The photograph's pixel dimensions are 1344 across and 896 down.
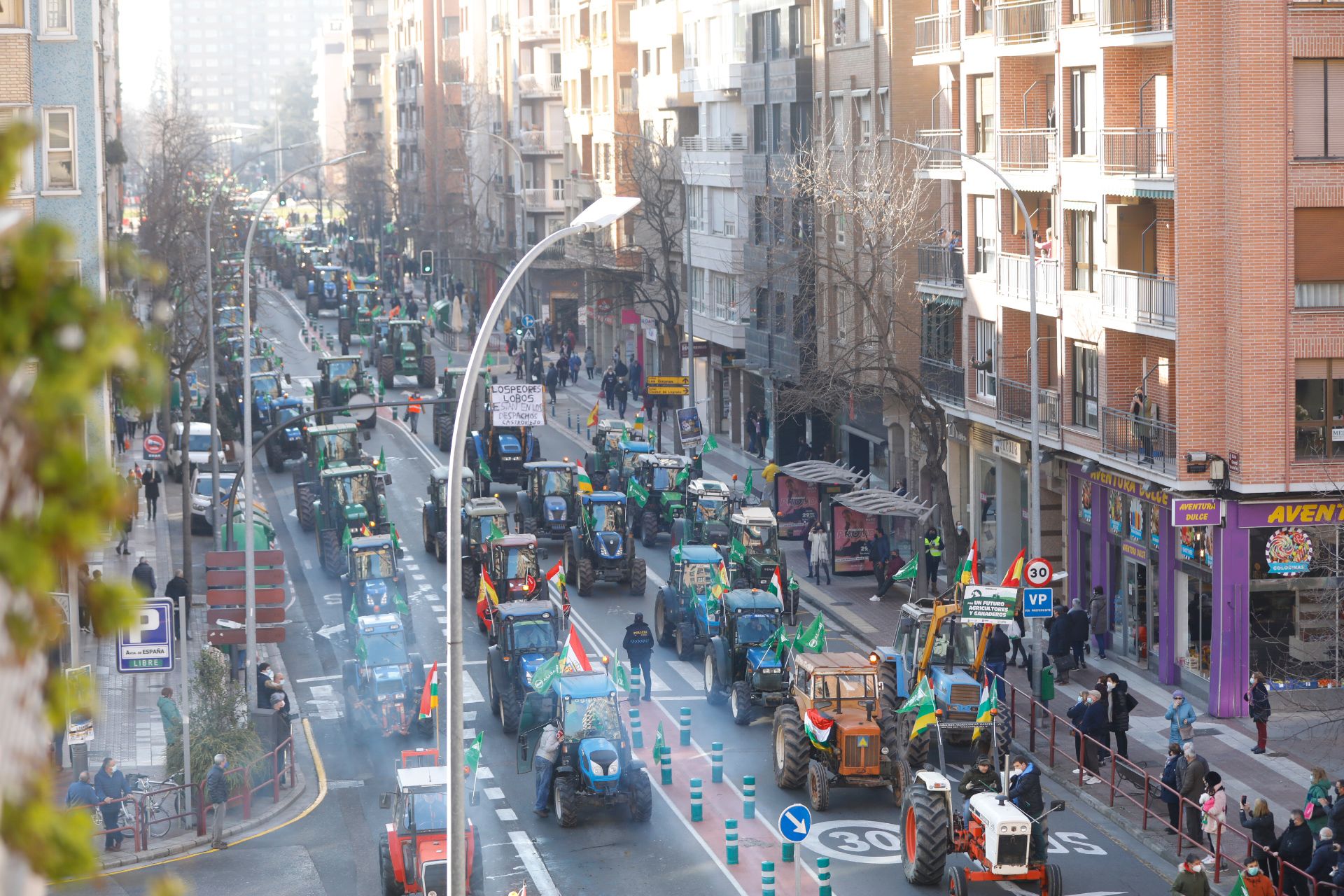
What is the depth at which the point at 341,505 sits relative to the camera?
47625 millimetres

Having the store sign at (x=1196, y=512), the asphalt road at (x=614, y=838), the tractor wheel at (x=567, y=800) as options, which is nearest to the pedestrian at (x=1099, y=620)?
the store sign at (x=1196, y=512)

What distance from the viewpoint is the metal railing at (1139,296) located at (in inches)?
1372

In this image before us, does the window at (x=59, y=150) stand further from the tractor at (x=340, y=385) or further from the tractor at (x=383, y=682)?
the tractor at (x=340, y=385)

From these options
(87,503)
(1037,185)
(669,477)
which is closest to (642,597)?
(669,477)

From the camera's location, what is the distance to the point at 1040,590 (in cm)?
3194

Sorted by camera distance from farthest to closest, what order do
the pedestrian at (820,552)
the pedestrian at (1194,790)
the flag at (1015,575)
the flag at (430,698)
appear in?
the pedestrian at (820,552)
the flag at (1015,575)
the flag at (430,698)
the pedestrian at (1194,790)

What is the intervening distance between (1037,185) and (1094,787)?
1688 cm

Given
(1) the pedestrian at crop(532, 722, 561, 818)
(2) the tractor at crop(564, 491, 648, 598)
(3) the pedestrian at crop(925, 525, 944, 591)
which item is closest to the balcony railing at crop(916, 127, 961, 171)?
(3) the pedestrian at crop(925, 525, 944, 591)

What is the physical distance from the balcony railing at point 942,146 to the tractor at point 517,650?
1896 cm

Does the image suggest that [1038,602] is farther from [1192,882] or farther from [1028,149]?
[1028,149]

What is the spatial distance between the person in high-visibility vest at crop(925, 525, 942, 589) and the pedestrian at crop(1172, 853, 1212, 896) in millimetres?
20857

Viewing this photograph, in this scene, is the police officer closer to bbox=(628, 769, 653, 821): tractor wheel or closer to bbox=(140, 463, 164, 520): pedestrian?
bbox=(628, 769, 653, 821): tractor wheel

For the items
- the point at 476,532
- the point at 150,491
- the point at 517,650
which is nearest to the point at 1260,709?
the point at 517,650

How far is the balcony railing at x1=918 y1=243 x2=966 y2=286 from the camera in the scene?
4656 cm
